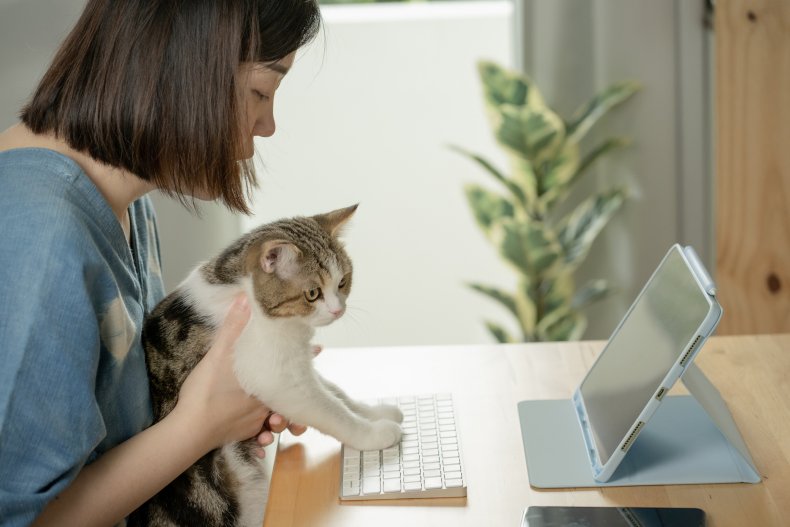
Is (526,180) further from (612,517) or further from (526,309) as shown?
(612,517)

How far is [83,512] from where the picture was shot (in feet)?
3.38

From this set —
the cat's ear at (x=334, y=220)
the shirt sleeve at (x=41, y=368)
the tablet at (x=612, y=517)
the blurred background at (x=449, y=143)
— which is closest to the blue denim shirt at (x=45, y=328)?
→ the shirt sleeve at (x=41, y=368)

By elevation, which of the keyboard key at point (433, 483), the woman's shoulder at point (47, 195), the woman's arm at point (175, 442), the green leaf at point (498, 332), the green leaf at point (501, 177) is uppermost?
the woman's shoulder at point (47, 195)

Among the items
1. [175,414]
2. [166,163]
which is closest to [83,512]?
[175,414]

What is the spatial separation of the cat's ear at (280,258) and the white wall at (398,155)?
5.23 ft

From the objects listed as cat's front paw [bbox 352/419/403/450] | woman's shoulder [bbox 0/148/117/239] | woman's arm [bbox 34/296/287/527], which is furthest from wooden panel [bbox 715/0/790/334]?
woman's shoulder [bbox 0/148/117/239]

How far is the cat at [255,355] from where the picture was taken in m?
1.16

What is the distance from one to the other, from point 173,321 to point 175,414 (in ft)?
0.49

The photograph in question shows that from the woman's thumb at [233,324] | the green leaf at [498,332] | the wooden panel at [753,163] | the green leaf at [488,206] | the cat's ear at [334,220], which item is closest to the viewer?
the woman's thumb at [233,324]

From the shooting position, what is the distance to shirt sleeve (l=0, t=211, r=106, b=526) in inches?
36.1

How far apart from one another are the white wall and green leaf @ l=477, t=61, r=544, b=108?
0.45 metres

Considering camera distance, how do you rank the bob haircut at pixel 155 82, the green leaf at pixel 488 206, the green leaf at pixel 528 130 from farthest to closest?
the green leaf at pixel 488 206, the green leaf at pixel 528 130, the bob haircut at pixel 155 82

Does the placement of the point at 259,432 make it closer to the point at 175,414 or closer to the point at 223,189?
the point at 175,414

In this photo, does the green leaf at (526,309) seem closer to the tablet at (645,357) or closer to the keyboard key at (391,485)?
the tablet at (645,357)
